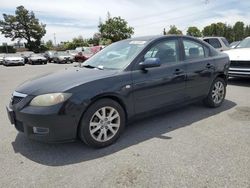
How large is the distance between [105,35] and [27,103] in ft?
163

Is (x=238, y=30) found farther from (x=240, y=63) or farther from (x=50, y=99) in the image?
(x=50, y=99)

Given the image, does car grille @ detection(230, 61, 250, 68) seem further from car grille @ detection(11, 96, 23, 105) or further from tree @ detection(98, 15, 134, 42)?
tree @ detection(98, 15, 134, 42)

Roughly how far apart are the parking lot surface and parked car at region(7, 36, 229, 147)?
0.30 metres

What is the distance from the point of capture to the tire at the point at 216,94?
5.46m

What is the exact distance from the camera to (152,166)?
316cm

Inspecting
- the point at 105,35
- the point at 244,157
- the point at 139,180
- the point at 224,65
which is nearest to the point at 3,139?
the point at 139,180

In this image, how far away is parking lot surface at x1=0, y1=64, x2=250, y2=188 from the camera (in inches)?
113

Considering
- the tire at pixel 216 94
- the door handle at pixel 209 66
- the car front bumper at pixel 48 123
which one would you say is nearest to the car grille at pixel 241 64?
the tire at pixel 216 94

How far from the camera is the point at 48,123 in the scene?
330 cm

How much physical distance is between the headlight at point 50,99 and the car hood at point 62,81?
0.22 feet

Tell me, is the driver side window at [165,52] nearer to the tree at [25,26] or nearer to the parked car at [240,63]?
the parked car at [240,63]

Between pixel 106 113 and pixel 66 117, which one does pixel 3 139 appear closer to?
pixel 66 117

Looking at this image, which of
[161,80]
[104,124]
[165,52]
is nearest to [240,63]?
[165,52]

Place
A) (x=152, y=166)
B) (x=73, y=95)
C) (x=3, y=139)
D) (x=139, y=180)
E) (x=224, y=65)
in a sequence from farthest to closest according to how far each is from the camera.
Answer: (x=224, y=65) → (x=3, y=139) → (x=73, y=95) → (x=152, y=166) → (x=139, y=180)
